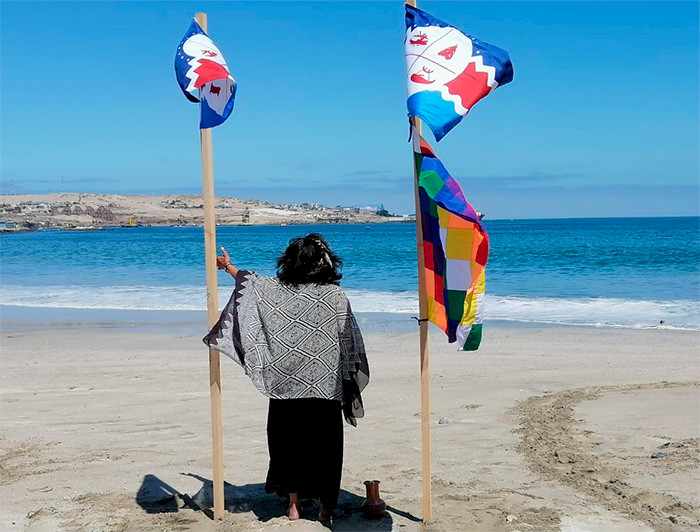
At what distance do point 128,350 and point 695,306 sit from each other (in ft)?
40.2

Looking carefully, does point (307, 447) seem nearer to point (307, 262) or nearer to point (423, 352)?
point (423, 352)

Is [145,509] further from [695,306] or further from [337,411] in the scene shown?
[695,306]

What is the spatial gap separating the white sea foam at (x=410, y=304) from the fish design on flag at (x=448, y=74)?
36.3 ft

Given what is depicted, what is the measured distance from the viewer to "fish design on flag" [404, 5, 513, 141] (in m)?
4.57

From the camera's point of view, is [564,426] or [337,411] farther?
[564,426]

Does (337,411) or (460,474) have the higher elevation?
(337,411)

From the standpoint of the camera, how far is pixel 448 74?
4602 mm

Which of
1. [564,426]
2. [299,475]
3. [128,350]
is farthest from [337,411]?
[128,350]

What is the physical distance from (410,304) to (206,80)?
47.8ft

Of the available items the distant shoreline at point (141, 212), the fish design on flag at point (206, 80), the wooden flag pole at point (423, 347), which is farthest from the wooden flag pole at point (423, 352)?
the distant shoreline at point (141, 212)

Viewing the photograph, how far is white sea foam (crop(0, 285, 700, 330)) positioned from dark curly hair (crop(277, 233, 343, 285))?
11.0m

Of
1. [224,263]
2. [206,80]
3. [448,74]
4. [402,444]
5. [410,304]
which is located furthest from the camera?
[410,304]

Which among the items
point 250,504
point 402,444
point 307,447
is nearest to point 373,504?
point 307,447

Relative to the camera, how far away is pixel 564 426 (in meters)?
7.25
